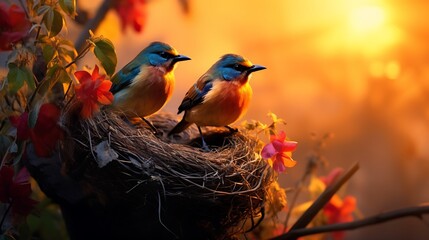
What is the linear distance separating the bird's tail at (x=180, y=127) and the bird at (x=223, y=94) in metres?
0.04

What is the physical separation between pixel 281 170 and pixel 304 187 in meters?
0.37

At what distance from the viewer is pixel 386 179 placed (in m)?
1.80

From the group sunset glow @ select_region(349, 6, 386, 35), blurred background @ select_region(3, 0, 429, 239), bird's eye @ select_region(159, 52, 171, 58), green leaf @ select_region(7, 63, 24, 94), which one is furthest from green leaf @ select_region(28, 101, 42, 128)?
sunset glow @ select_region(349, 6, 386, 35)

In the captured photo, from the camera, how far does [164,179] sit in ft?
3.10

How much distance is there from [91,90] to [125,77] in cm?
15

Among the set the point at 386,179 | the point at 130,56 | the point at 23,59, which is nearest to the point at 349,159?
the point at 386,179

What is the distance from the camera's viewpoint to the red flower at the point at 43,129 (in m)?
0.96

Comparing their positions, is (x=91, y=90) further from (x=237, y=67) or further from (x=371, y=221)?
(x=371, y=221)

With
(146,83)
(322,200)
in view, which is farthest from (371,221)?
(146,83)

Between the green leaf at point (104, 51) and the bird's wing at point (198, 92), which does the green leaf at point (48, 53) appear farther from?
the bird's wing at point (198, 92)

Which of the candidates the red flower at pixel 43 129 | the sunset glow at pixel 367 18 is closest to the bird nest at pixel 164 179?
the red flower at pixel 43 129

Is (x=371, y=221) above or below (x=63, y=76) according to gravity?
below

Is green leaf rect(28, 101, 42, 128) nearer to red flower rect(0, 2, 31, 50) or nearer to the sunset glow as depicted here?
red flower rect(0, 2, 31, 50)

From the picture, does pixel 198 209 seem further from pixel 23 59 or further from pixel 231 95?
pixel 23 59
